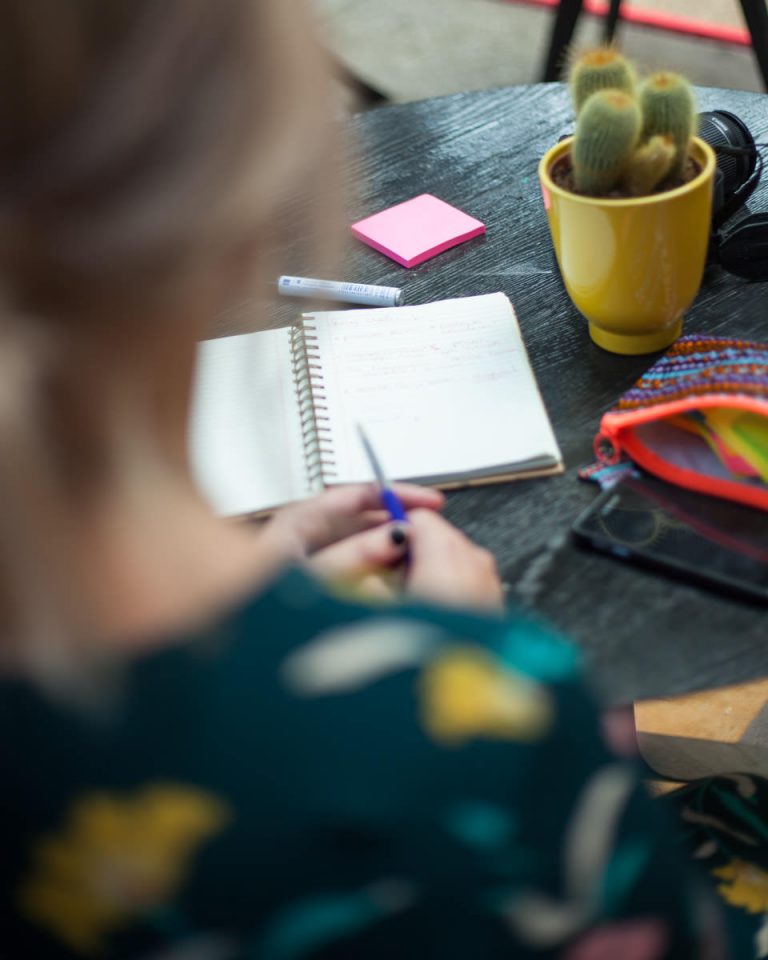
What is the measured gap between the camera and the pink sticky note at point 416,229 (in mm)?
1130

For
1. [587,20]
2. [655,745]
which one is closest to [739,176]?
[655,745]

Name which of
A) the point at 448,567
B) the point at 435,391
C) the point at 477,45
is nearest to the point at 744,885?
the point at 448,567

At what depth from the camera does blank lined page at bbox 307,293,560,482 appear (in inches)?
34.5

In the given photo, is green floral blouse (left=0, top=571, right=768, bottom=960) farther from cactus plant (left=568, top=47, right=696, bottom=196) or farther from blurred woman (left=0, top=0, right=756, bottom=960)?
cactus plant (left=568, top=47, right=696, bottom=196)

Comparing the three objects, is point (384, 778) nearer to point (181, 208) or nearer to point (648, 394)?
point (181, 208)

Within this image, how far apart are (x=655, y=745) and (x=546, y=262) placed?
662 millimetres

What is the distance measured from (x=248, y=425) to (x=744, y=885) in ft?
1.62

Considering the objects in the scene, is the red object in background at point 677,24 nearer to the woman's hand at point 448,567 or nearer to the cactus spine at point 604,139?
the cactus spine at point 604,139

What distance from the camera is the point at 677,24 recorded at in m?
3.52

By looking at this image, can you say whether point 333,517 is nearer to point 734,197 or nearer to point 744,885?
point 744,885

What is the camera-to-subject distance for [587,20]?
11.8 ft

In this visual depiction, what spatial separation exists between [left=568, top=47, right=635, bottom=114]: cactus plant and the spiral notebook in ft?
0.70

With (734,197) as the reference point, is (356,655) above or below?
above

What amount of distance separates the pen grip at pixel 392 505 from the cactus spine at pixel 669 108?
335 mm
